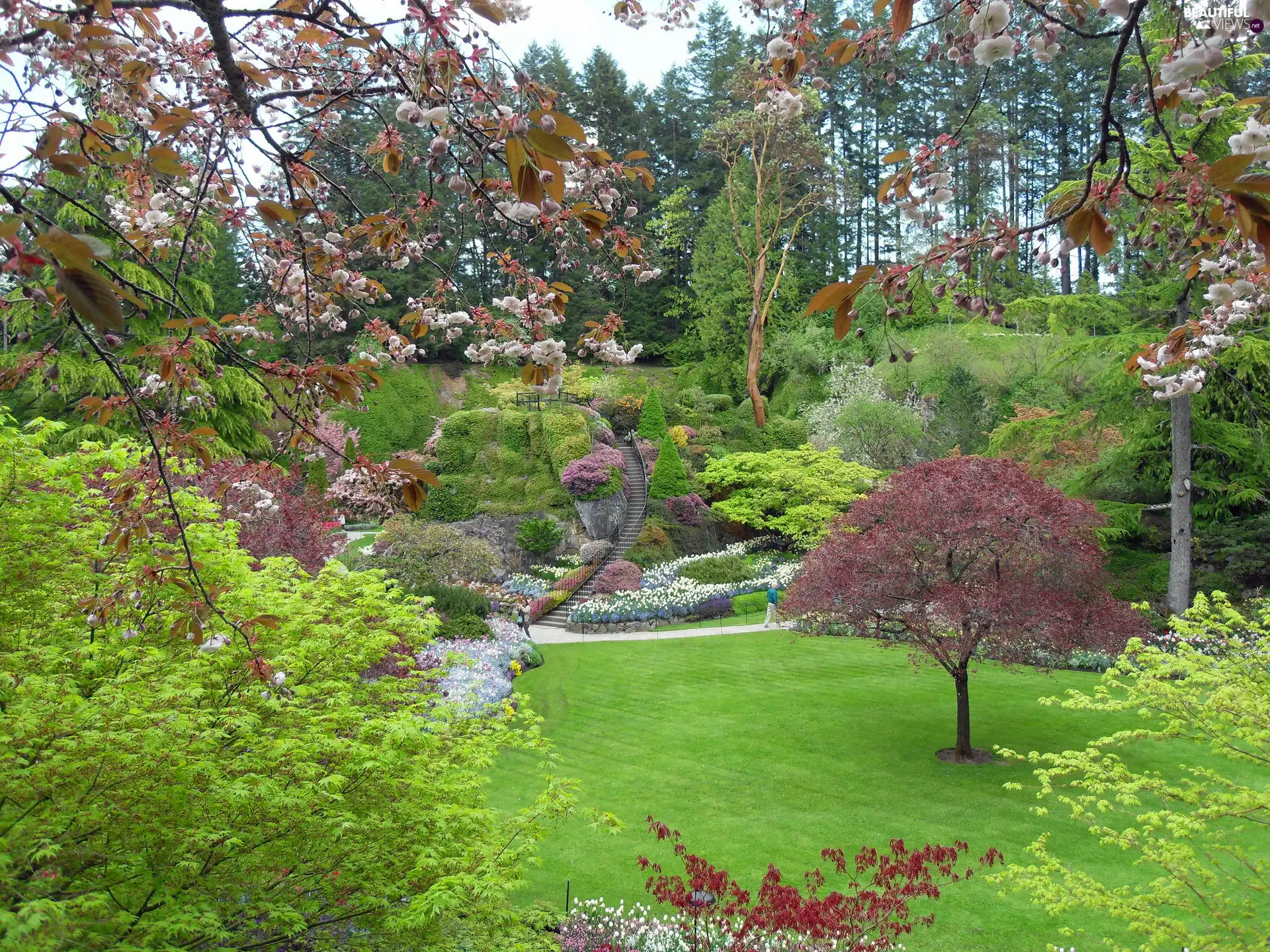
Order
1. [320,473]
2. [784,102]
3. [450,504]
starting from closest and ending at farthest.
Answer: [784,102], [320,473], [450,504]

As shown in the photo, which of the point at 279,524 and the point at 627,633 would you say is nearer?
the point at 279,524

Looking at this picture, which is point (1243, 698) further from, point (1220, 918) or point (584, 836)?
point (584, 836)

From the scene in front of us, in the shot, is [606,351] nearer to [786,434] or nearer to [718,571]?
[718,571]

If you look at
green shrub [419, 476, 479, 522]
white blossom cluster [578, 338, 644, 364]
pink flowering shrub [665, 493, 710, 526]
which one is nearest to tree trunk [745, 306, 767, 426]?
pink flowering shrub [665, 493, 710, 526]

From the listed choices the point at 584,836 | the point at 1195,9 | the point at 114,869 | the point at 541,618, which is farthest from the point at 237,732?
the point at 541,618

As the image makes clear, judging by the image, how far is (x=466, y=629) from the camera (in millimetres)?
16109

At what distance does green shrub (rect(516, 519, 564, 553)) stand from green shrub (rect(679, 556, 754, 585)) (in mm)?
3885

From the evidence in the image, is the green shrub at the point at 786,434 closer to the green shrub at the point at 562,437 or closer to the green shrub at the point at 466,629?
the green shrub at the point at 562,437

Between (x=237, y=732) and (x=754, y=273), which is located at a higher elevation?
(x=754, y=273)

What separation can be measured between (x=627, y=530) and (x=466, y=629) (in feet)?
31.5

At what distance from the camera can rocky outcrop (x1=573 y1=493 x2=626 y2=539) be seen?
79.7 feet

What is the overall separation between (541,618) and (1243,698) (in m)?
16.4

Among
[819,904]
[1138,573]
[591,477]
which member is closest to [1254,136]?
[819,904]

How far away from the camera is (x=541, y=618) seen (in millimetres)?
20547
